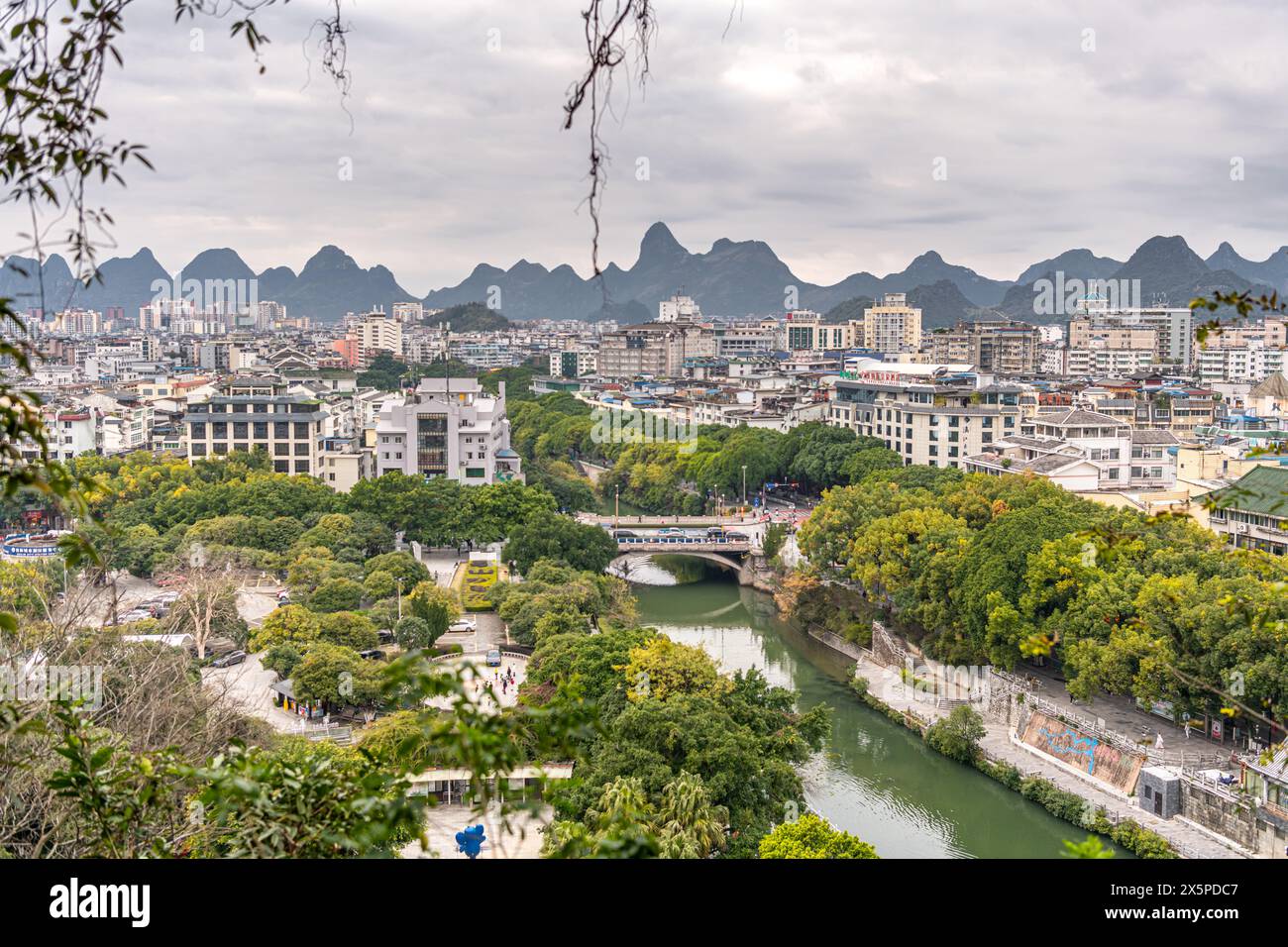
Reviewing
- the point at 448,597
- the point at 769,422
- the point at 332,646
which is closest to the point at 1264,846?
the point at 332,646

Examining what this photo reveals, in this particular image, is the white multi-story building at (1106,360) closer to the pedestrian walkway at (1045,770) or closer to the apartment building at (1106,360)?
the apartment building at (1106,360)

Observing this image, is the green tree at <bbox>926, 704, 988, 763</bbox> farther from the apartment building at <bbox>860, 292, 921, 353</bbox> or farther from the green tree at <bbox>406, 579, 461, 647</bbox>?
the apartment building at <bbox>860, 292, 921, 353</bbox>

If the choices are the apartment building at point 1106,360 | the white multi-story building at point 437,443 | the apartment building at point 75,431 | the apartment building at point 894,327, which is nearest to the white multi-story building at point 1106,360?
the apartment building at point 1106,360

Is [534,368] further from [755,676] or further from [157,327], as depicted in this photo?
[755,676]

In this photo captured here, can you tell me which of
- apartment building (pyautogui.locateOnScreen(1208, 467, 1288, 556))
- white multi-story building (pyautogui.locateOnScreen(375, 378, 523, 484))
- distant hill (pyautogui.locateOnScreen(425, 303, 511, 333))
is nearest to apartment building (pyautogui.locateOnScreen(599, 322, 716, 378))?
distant hill (pyautogui.locateOnScreen(425, 303, 511, 333))

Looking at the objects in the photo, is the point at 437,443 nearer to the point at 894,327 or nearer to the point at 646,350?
the point at 646,350

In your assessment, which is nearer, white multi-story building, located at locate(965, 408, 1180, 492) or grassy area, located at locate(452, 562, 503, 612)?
grassy area, located at locate(452, 562, 503, 612)
